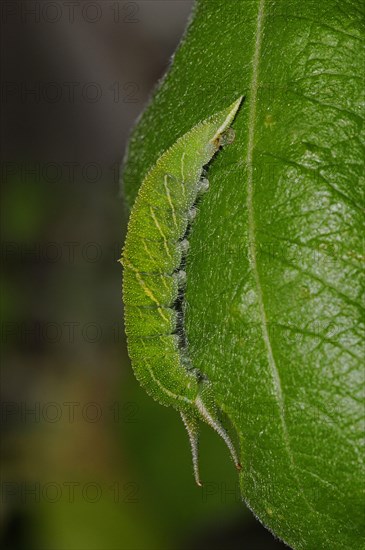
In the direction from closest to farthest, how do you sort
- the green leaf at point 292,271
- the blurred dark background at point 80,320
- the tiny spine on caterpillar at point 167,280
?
the green leaf at point 292,271 < the tiny spine on caterpillar at point 167,280 < the blurred dark background at point 80,320

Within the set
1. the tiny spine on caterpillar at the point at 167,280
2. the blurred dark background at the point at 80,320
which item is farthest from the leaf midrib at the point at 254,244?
the blurred dark background at the point at 80,320

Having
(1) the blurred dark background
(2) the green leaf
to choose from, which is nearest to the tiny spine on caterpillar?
(2) the green leaf

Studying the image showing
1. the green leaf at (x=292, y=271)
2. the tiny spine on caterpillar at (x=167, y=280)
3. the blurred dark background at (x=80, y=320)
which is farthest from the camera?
the blurred dark background at (x=80, y=320)

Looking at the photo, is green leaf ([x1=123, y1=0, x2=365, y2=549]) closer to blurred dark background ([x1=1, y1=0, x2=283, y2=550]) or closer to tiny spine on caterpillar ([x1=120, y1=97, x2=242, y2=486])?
tiny spine on caterpillar ([x1=120, y1=97, x2=242, y2=486])

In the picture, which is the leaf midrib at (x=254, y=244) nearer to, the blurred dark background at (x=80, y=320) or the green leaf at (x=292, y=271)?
the green leaf at (x=292, y=271)

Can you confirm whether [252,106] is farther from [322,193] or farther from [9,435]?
[9,435]

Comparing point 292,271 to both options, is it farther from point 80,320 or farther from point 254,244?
point 80,320

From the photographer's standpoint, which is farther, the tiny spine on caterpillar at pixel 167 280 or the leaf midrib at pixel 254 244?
the tiny spine on caterpillar at pixel 167 280
